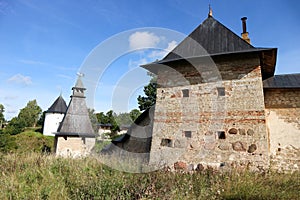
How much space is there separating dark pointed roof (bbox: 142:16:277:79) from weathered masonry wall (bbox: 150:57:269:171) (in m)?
0.39

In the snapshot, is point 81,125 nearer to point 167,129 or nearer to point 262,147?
point 167,129

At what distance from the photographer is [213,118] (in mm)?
6184

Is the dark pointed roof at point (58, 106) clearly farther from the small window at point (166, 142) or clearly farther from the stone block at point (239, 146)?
the stone block at point (239, 146)

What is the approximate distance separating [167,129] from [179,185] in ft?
9.89

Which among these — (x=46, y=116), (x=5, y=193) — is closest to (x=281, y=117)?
(x=5, y=193)

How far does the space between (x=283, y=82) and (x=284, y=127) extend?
166 centimetres

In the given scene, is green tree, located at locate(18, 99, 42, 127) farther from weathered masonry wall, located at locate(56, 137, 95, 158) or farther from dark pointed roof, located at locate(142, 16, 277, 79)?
dark pointed roof, located at locate(142, 16, 277, 79)

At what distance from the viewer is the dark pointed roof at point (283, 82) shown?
22.1 feet

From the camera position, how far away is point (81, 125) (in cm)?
1505

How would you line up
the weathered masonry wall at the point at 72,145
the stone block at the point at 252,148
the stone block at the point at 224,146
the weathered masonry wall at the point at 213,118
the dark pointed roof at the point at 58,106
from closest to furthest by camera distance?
the stone block at the point at 252,148 < the weathered masonry wall at the point at 213,118 < the stone block at the point at 224,146 < the weathered masonry wall at the point at 72,145 < the dark pointed roof at the point at 58,106

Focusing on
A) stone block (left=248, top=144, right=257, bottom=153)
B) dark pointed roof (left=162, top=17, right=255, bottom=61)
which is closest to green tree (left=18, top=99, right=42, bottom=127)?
dark pointed roof (left=162, top=17, right=255, bottom=61)

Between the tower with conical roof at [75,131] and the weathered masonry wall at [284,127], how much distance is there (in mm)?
11349

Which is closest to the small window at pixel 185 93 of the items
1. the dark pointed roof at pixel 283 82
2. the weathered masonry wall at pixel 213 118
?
the weathered masonry wall at pixel 213 118

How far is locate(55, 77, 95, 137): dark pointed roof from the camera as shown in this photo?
14.5 metres
